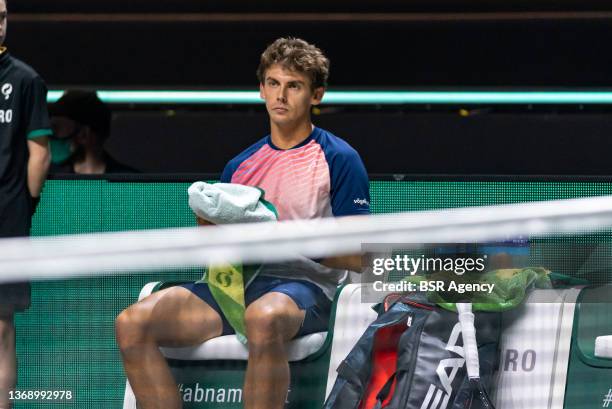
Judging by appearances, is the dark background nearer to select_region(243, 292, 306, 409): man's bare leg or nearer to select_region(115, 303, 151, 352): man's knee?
select_region(243, 292, 306, 409): man's bare leg

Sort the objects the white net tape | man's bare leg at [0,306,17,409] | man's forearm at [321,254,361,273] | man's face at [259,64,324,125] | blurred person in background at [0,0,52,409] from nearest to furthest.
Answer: the white net tape
man's forearm at [321,254,361,273]
man's bare leg at [0,306,17,409]
man's face at [259,64,324,125]
blurred person in background at [0,0,52,409]

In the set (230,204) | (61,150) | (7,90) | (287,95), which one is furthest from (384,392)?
(61,150)

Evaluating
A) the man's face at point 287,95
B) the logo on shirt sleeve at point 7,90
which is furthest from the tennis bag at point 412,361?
the logo on shirt sleeve at point 7,90

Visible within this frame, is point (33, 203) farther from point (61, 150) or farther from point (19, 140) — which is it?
point (61, 150)

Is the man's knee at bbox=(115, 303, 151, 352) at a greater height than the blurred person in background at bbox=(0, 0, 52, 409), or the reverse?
the blurred person in background at bbox=(0, 0, 52, 409)

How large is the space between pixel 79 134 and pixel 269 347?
2547 mm

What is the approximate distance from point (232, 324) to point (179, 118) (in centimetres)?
345

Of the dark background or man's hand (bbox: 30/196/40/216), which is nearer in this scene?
man's hand (bbox: 30/196/40/216)

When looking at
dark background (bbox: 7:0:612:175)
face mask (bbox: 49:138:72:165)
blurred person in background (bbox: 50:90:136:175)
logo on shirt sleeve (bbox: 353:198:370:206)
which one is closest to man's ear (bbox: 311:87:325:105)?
logo on shirt sleeve (bbox: 353:198:370:206)

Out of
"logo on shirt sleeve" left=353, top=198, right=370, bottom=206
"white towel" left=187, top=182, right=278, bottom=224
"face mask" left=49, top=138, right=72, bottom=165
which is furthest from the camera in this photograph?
"face mask" left=49, top=138, right=72, bottom=165

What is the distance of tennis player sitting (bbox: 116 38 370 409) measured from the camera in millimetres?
2336

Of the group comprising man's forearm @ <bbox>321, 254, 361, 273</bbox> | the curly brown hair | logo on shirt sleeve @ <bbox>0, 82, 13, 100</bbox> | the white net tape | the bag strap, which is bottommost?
the bag strap

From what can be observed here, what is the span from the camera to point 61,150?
4891 millimetres

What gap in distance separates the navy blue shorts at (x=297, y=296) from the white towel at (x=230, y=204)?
0.23m
